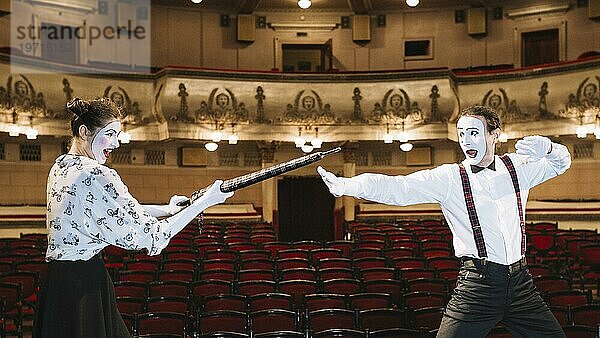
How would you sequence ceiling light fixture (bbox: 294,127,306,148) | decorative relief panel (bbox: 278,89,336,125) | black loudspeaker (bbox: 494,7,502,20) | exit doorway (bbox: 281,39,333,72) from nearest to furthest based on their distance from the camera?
ceiling light fixture (bbox: 294,127,306,148) < decorative relief panel (bbox: 278,89,336,125) < black loudspeaker (bbox: 494,7,502,20) < exit doorway (bbox: 281,39,333,72)

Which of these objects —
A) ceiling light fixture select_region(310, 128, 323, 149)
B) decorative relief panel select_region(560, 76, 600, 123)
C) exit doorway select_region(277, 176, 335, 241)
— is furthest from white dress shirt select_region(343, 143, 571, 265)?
exit doorway select_region(277, 176, 335, 241)

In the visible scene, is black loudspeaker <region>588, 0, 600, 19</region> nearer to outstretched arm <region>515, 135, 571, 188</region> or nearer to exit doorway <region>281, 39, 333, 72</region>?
exit doorway <region>281, 39, 333, 72</region>

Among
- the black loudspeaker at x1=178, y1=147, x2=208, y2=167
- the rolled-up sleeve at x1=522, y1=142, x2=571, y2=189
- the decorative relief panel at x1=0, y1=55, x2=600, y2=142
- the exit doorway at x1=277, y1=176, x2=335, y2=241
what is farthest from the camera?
the exit doorway at x1=277, y1=176, x2=335, y2=241

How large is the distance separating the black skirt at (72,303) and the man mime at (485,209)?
4.00 ft

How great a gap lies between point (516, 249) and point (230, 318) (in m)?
2.90

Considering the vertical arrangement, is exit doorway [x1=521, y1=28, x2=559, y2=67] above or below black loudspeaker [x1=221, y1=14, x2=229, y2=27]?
below

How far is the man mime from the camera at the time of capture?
3.28m

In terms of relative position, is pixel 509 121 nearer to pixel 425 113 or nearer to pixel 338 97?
pixel 425 113

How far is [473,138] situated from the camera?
346 cm

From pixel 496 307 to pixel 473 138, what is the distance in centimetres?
89

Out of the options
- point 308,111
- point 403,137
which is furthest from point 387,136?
point 308,111

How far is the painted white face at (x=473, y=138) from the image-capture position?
11.3ft

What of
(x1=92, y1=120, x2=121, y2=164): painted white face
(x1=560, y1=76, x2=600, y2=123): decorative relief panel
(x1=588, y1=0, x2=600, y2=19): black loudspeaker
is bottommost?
(x1=92, y1=120, x2=121, y2=164): painted white face

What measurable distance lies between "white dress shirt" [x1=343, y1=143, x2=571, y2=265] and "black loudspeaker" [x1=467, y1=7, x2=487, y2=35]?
17.2m
